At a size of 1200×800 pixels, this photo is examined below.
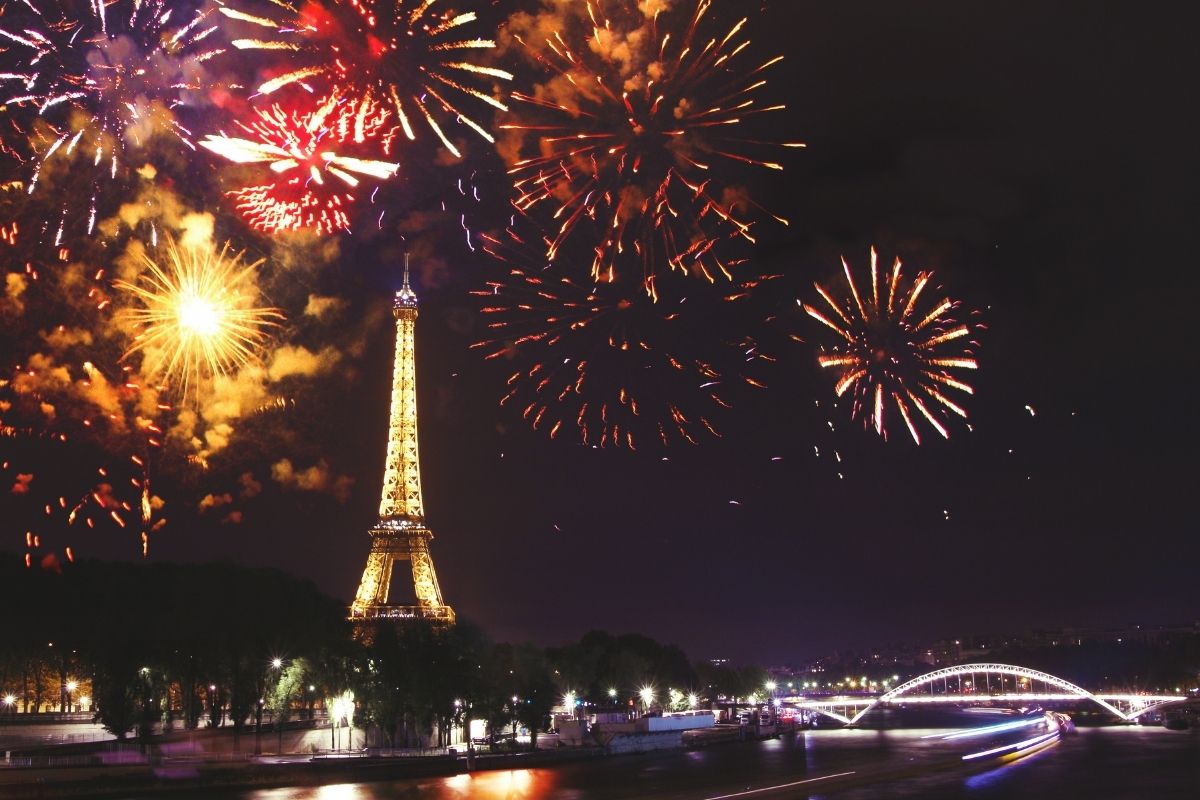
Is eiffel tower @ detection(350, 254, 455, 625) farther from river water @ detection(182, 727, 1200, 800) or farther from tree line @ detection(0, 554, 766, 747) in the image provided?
river water @ detection(182, 727, 1200, 800)

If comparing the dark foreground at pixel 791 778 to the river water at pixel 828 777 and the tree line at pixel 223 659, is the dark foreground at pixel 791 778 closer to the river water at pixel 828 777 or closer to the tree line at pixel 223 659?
Answer: the river water at pixel 828 777

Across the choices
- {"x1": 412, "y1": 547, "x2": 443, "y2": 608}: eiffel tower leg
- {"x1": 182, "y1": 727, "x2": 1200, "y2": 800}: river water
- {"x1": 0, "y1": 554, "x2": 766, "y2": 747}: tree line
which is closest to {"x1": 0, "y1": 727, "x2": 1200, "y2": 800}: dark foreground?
{"x1": 182, "y1": 727, "x2": 1200, "y2": 800}: river water

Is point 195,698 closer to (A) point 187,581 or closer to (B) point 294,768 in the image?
(A) point 187,581

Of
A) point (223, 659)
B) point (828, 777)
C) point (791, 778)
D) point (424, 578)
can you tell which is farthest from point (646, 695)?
point (223, 659)

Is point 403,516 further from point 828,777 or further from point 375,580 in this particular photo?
point 828,777

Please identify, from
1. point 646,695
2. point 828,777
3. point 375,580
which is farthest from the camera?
A: point 646,695

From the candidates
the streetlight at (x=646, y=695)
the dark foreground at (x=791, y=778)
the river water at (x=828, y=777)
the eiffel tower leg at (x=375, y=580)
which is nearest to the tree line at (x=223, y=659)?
the dark foreground at (x=791, y=778)
